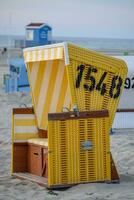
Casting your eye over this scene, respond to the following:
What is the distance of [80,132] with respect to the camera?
746cm

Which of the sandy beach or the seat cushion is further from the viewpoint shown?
the seat cushion

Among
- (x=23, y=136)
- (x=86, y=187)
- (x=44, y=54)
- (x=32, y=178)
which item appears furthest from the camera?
(x=23, y=136)

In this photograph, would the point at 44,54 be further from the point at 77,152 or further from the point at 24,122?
the point at 77,152

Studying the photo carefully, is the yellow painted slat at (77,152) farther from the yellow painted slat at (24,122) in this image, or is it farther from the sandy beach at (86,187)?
the yellow painted slat at (24,122)

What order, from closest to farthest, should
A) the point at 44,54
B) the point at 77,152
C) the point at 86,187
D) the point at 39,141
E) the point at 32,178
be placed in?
the point at 86,187 < the point at 77,152 < the point at 44,54 < the point at 32,178 < the point at 39,141

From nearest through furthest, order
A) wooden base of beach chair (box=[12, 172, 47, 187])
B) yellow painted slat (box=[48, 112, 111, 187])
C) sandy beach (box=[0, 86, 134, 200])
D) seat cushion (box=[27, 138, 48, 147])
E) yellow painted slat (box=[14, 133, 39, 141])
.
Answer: sandy beach (box=[0, 86, 134, 200])
yellow painted slat (box=[48, 112, 111, 187])
wooden base of beach chair (box=[12, 172, 47, 187])
seat cushion (box=[27, 138, 48, 147])
yellow painted slat (box=[14, 133, 39, 141])

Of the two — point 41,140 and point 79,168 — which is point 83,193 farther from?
point 41,140

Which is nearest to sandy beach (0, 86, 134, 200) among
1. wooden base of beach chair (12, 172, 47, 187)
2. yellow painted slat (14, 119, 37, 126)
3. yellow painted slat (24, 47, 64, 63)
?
wooden base of beach chair (12, 172, 47, 187)

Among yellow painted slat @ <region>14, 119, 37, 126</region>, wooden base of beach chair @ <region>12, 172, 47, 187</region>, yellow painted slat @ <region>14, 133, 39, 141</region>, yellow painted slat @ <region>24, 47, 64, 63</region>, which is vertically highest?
yellow painted slat @ <region>24, 47, 64, 63</region>

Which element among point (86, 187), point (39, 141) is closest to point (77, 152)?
point (86, 187)

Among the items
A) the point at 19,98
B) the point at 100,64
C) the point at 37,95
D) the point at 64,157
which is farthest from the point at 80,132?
the point at 19,98

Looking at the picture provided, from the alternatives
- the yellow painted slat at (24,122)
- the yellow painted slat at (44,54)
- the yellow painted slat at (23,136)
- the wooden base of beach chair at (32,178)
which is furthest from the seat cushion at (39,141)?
the yellow painted slat at (44,54)

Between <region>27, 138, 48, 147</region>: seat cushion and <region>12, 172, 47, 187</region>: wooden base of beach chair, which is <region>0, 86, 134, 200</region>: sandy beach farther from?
<region>27, 138, 48, 147</region>: seat cushion

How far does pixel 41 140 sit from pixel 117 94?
1.17 metres
